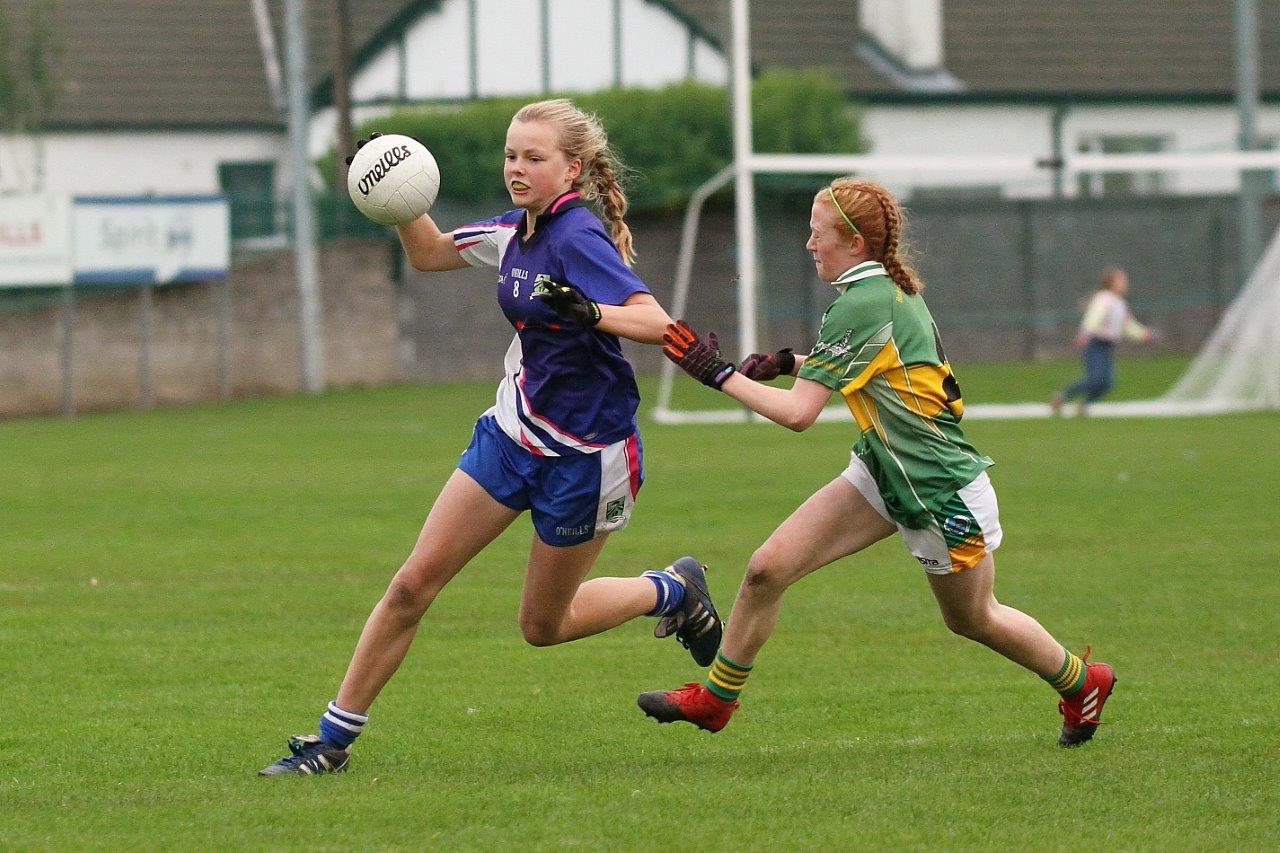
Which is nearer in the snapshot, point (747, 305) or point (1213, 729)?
point (1213, 729)

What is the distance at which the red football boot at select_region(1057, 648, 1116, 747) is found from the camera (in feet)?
21.9

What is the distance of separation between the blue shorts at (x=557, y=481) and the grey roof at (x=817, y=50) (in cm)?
3111

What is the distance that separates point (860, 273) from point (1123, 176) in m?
28.7

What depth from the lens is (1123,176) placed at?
1331 inches

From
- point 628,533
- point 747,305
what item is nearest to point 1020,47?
point 747,305

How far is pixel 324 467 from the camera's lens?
1753 cm

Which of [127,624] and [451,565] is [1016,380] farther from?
[451,565]

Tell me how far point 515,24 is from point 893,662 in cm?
3044

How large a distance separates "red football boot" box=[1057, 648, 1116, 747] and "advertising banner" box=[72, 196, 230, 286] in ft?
70.5

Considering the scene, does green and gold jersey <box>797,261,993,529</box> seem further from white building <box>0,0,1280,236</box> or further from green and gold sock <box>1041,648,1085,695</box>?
white building <box>0,0,1280,236</box>

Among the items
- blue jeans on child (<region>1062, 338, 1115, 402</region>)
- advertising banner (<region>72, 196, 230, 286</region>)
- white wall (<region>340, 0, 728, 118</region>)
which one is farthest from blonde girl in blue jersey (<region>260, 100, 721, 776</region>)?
white wall (<region>340, 0, 728, 118</region>)

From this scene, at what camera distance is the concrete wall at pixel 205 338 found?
87.3 ft

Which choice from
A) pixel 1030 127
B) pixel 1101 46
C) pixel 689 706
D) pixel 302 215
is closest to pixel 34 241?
pixel 302 215

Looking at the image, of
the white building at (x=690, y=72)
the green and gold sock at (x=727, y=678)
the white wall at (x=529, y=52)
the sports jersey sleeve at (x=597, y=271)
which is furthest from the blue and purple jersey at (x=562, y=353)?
the white wall at (x=529, y=52)
